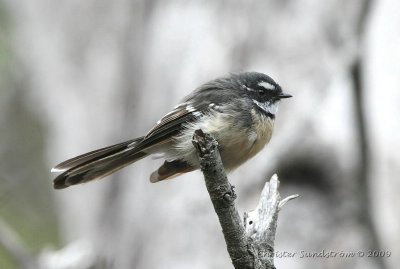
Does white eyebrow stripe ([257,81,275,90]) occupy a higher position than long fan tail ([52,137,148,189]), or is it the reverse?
white eyebrow stripe ([257,81,275,90])

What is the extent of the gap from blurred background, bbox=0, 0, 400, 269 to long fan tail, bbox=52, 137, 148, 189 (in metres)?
1.05

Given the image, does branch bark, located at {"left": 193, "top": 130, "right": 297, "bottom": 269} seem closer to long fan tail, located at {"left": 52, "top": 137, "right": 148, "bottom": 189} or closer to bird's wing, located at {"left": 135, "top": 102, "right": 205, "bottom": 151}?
bird's wing, located at {"left": 135, "top": 102, "right": 205, "bottom": 151}

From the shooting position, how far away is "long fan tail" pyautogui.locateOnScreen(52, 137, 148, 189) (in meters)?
4.78

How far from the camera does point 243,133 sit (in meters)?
4.71

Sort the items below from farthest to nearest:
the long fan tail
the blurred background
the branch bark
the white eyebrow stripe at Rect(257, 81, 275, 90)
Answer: the blurred background
the white eyebrow stripe at Rect(257, 81, 275, 90)
the long fan tail
the branch bark

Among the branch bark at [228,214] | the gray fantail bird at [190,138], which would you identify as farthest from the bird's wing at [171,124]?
the branch bark at [228,214]

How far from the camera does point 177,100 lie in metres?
6.81

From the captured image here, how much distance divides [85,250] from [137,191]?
1226 millimetres

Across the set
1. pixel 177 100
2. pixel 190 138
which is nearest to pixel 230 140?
pixel 190 138

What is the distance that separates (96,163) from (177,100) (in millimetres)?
2007

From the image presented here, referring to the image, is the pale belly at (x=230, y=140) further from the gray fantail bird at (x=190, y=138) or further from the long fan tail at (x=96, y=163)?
the long fan tail at (x=96, y=163)

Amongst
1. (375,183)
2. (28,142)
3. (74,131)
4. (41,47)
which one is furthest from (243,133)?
(28,142)

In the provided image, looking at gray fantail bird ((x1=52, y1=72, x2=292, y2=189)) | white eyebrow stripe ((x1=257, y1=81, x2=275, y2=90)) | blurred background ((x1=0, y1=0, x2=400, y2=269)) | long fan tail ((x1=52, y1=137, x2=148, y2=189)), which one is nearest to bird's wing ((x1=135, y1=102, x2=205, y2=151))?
gray fantail bird ((x1=52, y1=72, x2=292, y2=189))

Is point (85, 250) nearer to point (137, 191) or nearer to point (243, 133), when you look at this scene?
point (137, 191)
